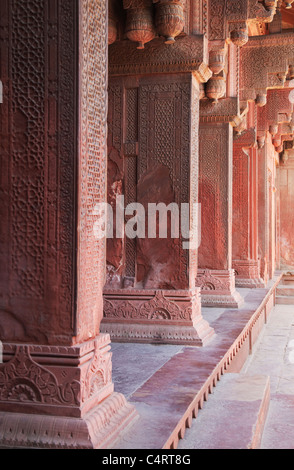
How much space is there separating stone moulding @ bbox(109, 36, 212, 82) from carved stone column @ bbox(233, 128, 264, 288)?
14.8 ft

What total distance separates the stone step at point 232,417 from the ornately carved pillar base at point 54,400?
46 cm

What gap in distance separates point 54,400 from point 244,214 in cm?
716

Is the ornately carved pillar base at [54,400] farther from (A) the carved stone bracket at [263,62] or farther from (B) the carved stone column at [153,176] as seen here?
(A) the carved stone bracket at [263,62]

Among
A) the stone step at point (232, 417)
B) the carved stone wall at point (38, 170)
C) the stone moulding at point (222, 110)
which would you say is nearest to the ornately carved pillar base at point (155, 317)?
the stone step at point (232, 417)

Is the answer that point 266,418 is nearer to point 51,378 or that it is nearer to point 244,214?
point 51,378

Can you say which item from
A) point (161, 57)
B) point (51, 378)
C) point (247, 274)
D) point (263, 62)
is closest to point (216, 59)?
point (161, 57)

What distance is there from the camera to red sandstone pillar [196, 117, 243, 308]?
691 cm

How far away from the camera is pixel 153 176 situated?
475 centimetres

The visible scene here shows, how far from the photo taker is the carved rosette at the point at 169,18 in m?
4.16

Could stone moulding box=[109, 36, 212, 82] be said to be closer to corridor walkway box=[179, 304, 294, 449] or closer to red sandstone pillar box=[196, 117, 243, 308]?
red sandstone pillar box=[196, 117, 243, 308]

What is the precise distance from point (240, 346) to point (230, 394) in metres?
1.79

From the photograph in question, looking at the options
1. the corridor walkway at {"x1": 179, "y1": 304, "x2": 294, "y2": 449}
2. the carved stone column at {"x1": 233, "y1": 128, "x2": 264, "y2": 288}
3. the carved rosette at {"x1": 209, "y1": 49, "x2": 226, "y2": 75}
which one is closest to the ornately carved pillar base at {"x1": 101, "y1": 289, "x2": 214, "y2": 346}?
the corridor walkway at {"x1": 179, "y1": 304, "x2": 294, "y2": 449}
